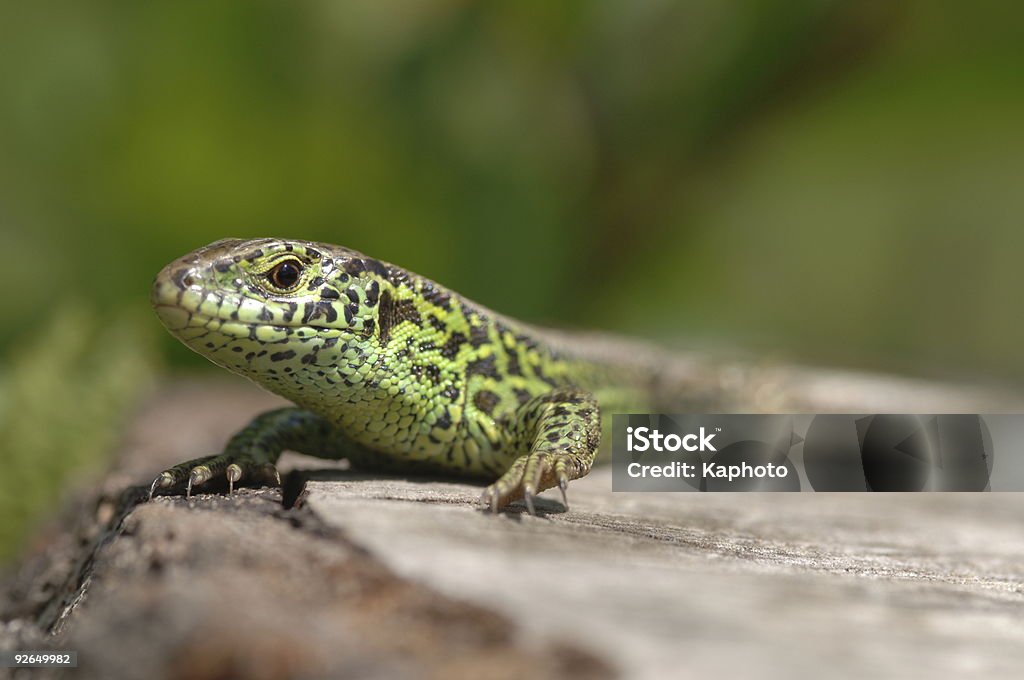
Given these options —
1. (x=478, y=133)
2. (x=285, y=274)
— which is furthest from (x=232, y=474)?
(x=478, y=133)

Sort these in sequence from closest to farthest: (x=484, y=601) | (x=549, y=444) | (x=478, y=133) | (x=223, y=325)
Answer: (x=484, y=601)
(x=223, y=325)
(x=549, y=444)
(x=478, y=133)

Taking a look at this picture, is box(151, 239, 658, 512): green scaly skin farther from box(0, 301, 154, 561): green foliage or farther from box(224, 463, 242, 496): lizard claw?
box(0, 301, 154, 561): green foliage

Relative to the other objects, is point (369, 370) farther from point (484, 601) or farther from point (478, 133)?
point (478, 133)

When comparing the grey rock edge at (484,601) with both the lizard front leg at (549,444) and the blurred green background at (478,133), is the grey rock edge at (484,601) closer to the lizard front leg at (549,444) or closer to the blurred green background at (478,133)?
the lizard front leg at (549,444)

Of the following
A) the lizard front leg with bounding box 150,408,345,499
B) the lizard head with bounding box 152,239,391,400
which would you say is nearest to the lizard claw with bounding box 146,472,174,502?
the lizard front leg with bounding box 150,408,345,499

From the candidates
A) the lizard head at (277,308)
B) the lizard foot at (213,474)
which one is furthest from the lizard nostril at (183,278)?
the lizard foot at (213,474)

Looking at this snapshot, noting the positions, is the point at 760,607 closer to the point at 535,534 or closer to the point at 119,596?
the point at 535,534
